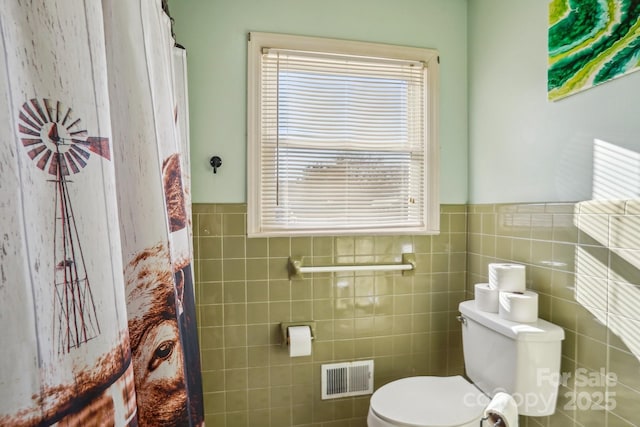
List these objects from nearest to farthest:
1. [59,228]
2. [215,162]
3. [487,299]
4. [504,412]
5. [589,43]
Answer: [59,228] < [504,412] < [589,43] < [487,299] < [215,162]

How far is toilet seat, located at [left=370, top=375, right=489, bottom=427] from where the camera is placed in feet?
4.24

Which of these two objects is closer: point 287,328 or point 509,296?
point 509,296

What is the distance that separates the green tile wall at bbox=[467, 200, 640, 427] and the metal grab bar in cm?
51

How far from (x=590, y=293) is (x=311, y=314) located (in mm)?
1196

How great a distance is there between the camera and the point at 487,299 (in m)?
1.53

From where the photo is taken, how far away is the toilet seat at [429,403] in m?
1.29

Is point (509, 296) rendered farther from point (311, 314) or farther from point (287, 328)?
point (287, 328)

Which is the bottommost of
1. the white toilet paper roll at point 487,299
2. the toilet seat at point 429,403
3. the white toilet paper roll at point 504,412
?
the toilet seat at point 429,403

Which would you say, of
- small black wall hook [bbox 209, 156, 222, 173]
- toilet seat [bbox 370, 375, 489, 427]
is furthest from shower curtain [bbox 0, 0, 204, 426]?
small black wall hook [bbox 209, 156, 222, 173]

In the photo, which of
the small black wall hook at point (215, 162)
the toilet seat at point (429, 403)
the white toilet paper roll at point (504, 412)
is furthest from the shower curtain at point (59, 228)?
the small black wall hook at point (215, 162)

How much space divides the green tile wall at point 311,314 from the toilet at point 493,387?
0.42 meters

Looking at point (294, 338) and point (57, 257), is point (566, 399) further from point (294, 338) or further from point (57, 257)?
point (57, 257)

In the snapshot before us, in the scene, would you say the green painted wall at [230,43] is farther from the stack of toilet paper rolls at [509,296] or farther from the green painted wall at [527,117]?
the stack of toilet paper rolls at [509,296]

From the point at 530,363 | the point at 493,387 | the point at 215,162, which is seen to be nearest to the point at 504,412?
the point at 530,363
